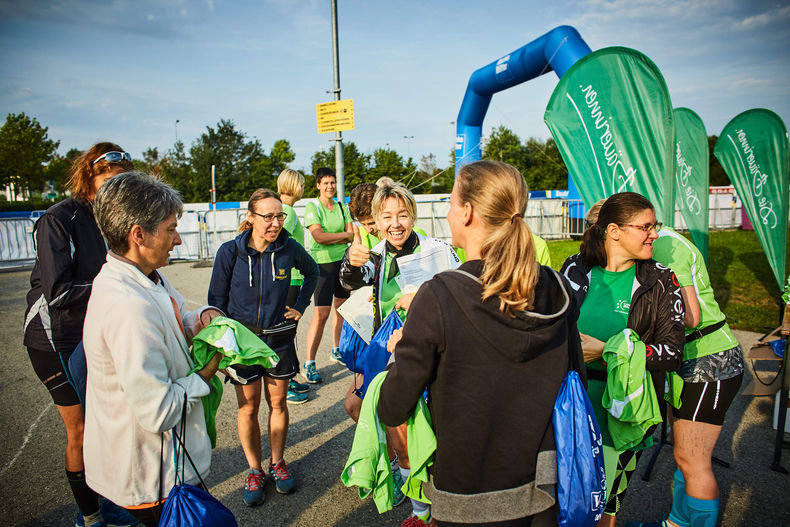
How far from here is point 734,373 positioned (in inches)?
93.4

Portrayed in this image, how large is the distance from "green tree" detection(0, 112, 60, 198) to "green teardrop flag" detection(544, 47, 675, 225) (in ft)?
124

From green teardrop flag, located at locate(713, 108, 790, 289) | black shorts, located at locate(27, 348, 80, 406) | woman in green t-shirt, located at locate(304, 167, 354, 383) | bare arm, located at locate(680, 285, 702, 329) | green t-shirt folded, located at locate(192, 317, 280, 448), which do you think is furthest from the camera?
green teardrop flag, located at locate(713, 108, 790, 289)

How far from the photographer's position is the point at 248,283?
118 inches

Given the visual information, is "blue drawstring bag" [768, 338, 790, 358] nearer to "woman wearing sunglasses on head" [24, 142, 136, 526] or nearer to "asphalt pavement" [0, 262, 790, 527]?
"asphalt pavement" [0, 262, 790, 527]

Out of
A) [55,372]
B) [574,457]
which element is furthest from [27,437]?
[574,457]

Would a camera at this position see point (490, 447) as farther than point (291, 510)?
No

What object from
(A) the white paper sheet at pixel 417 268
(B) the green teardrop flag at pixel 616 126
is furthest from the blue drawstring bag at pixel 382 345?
(B) the green teardrop flag at pixel 616 126

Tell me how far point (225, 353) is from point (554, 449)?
1.29 metres

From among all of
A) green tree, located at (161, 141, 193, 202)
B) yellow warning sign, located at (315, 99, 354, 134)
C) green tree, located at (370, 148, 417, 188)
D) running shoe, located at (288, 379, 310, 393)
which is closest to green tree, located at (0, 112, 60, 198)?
green tree, located at (161, 141, 193, 202)

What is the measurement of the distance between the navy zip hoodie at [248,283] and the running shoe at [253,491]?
1054 mm

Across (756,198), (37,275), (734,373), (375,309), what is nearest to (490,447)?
(375,309)

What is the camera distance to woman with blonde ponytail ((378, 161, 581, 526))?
128cm

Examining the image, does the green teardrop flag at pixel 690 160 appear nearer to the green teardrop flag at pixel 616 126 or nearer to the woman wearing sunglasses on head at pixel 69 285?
the green teardrop flag at pixel 616 126

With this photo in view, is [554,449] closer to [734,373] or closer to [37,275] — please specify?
[734,373]
